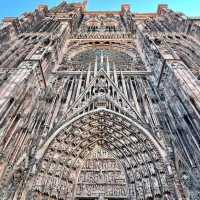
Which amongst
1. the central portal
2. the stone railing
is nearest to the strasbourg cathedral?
the central portal

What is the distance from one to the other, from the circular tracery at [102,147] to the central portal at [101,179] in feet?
0.54

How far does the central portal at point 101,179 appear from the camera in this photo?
992 centimetres

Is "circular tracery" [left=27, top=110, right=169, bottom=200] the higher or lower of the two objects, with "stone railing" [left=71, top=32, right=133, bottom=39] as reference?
lower

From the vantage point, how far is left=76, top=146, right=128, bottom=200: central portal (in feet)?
32.6

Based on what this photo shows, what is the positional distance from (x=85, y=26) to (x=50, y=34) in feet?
28.0

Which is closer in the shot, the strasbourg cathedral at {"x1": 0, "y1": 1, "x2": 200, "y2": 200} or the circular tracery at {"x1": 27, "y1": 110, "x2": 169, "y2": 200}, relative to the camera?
the circular tracery at {"x1": 27, "y1": 110, "x2": 169, "y2": 200}

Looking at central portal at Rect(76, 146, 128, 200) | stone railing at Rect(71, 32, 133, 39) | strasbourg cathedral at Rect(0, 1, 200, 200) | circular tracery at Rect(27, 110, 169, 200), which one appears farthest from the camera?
stone railing at Rect(71, 32, 133, 39)

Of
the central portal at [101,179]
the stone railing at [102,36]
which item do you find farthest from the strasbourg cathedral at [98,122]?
the stone railing at [102,36]

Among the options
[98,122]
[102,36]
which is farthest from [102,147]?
[102,36]

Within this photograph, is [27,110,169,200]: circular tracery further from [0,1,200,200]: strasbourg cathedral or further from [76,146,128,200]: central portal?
[76,146,128,200]: central portal

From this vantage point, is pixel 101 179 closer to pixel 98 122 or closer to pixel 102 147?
pixel 102 147

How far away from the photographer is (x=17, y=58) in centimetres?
1552

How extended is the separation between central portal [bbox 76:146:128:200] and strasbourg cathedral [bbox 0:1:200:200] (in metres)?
0.03

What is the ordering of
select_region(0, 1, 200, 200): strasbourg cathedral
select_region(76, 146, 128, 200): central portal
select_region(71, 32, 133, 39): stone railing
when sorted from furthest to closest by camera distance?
select_region(71, 32, 133, 39): stone railing
select_region(76, 146, 128, 200): central portal
select_region(0, 1, 200, 200): strasbourg cathedral
